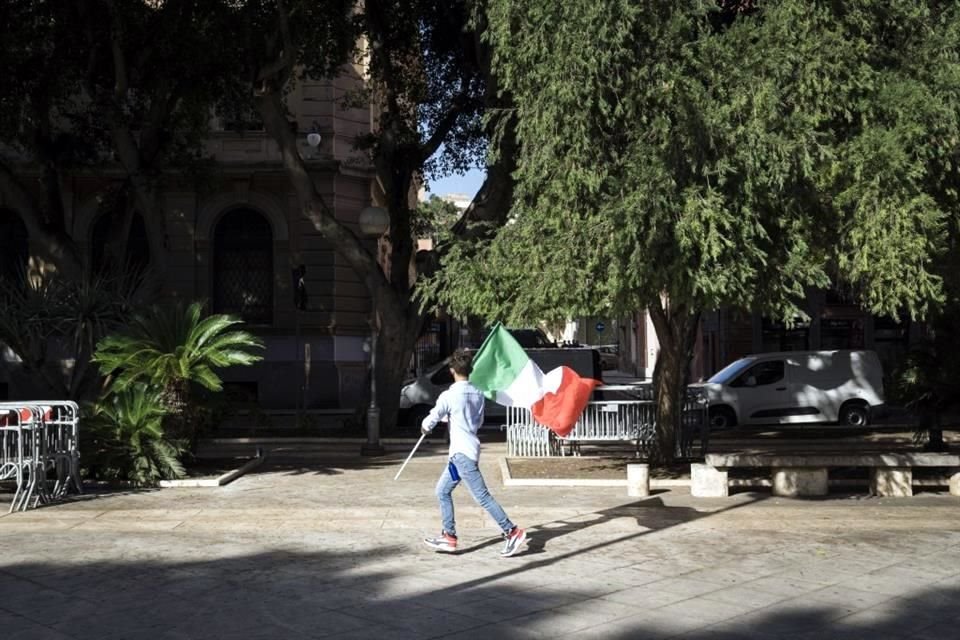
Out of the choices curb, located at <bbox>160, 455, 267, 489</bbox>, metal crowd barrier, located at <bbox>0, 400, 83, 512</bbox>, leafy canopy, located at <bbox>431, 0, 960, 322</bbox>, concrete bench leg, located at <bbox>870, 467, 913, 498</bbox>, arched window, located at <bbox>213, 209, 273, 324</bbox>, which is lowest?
concrete bench leg, located at <bbox>870, 467, 913, 498</bbox>

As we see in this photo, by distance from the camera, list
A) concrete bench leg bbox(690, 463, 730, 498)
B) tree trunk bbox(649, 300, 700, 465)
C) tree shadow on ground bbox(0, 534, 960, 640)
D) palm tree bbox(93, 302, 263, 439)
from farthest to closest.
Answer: tree trunk bbox(649, 300, 700, 465), palm tree bbox(93, 302, 263, 439), concrete bench leg bbox(690, 463, 730, 498), tree shadow on ground bbox(0, 534, 960, 640)

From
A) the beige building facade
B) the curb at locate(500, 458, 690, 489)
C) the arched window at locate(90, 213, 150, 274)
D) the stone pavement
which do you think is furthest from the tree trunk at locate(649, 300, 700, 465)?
the arched window at locate(90, 213, 150, 274)

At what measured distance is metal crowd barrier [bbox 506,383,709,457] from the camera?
1590 centimetres

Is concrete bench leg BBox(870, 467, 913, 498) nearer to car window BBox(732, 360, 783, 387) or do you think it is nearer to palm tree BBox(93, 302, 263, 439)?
palm tree BBox(93, 302, 263, 439)

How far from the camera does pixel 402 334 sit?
20.4 m

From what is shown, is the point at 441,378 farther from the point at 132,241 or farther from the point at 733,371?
→ the point at 132,241

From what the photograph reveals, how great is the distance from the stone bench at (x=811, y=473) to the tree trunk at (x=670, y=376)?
2.11 metres

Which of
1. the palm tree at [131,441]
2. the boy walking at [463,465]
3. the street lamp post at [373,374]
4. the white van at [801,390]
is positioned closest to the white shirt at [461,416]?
the boy walking at [463,465]

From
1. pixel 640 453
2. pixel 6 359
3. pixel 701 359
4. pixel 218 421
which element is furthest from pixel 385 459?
pixel 701 359

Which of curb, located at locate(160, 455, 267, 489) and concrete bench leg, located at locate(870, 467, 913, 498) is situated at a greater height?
curb, located at locate(160, 455, 267, 489)

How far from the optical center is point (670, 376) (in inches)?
576

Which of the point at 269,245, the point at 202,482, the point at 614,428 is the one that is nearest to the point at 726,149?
the point at 614,428

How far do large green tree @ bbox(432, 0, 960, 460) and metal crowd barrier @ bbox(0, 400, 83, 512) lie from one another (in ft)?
17.9

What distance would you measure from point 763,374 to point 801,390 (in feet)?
2.89
